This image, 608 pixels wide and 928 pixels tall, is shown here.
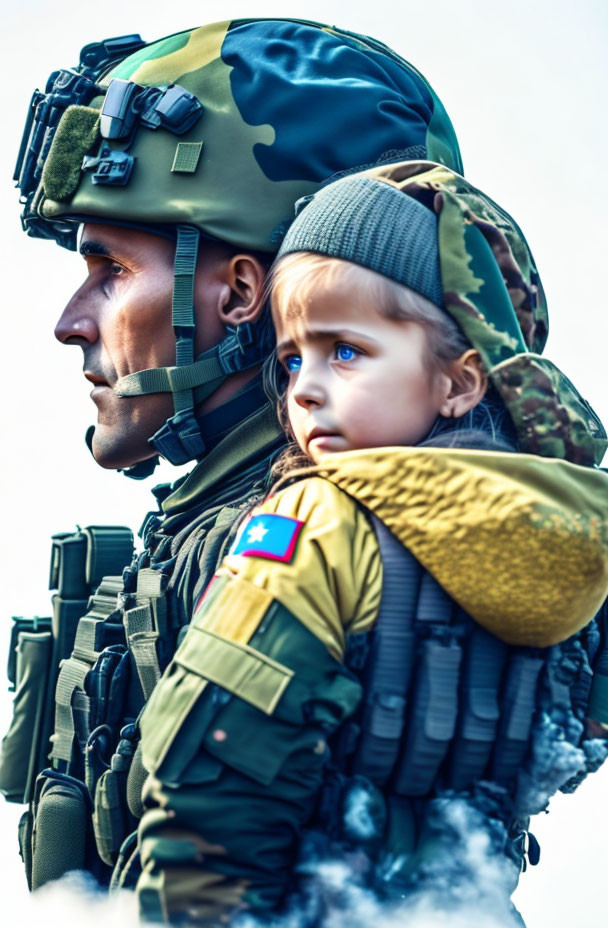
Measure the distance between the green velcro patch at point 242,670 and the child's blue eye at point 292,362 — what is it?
765 mm

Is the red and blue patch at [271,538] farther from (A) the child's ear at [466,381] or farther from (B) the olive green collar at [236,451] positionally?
(B) the olive green collar at [236,451]

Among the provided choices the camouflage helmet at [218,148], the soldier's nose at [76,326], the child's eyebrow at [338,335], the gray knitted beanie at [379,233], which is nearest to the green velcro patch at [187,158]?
the camouflage helmet at [218,148]

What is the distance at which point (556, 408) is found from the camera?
3.20 meters

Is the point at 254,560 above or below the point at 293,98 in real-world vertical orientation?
below

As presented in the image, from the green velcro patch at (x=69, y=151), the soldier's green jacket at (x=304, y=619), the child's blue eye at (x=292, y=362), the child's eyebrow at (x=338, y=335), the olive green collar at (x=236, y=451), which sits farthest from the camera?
the green velcro patch at (x=69, y=151)

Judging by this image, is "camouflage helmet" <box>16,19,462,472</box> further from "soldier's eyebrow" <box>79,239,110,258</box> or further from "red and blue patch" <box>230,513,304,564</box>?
"red and blue patch" <box>230,513,304,564</box>

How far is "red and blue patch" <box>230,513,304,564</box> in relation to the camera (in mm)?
2939

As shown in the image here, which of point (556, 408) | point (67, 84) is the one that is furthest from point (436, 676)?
point (67, 84)

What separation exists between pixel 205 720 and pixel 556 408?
1101mm

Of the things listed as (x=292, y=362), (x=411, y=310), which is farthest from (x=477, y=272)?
(x=292, y=362)

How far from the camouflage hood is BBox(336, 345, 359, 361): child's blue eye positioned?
196mm

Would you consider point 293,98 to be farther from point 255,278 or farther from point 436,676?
point 436,676

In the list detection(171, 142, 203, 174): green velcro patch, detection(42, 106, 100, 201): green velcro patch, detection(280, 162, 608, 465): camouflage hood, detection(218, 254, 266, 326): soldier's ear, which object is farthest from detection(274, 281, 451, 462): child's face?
detection(42, 106, 100, 201): green velcro patch

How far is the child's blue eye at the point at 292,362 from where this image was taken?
3.36m
